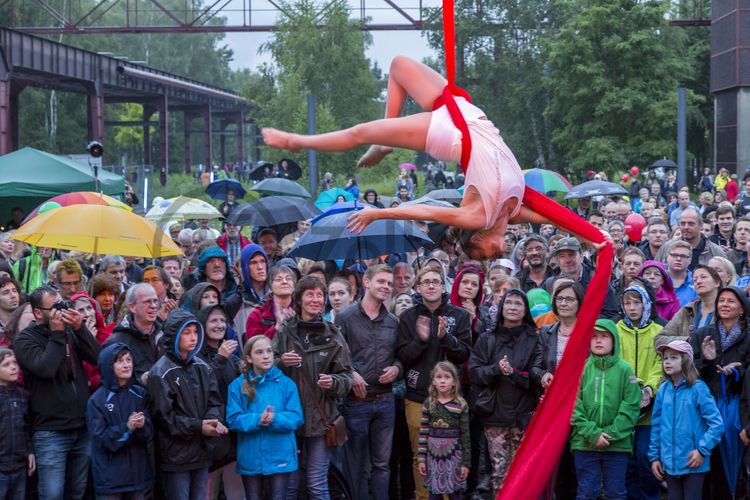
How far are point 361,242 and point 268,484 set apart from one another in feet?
7.64

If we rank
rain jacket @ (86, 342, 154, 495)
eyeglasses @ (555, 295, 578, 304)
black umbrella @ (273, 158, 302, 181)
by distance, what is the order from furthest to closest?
1. black umbrella @ (273, 158, 302, 181)
2. eyeglasses @ (555, 295, 578, 304)
3. rain jacket @ (86, 342, 154, 495)

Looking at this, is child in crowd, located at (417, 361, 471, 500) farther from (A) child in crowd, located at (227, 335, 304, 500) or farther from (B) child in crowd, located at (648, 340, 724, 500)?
(B) child in crowd, located at (648, 340, 724, 500)

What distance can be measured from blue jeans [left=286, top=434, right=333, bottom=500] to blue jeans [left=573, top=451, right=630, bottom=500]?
1707 millimetres

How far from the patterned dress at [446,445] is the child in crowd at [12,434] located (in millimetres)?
2548


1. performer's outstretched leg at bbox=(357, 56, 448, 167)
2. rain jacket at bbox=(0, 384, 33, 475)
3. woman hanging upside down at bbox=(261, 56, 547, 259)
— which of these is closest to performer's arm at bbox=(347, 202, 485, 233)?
woman hanging upside down at bbox=(261, 56, 547, 259)

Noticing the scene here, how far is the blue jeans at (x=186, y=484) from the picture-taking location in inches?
243

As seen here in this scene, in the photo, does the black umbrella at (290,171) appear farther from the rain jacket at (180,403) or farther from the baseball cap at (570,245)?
the rain jacket at (180,403)

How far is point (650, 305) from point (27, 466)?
14.2 ft

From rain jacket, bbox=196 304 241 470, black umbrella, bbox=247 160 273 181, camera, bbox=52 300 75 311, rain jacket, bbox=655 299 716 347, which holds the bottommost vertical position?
rain jacket, bbox=196 304 241 470

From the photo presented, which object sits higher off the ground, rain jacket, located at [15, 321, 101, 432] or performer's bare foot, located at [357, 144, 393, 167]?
performer's bare foot, located at [357, 144, 393, 167]

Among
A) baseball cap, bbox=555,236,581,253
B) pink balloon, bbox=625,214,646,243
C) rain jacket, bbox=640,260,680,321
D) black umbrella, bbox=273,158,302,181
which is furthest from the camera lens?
black umbrella, bbox=273,158,302,181

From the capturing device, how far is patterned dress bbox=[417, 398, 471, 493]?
6.69 metres

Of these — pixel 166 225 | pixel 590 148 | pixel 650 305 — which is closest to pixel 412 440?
pixel 650 305

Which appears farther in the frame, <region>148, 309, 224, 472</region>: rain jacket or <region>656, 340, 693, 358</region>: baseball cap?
<region>656, 340, 693, 358</region>: baseball cap
